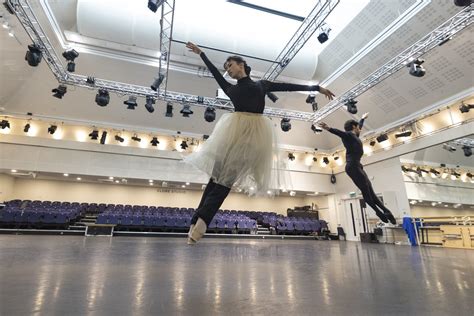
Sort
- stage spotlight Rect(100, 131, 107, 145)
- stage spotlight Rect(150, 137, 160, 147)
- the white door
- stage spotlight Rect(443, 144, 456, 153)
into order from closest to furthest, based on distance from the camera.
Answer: stage spotlight Rect(443, 144, 456, 153)
stage spotlight Rect(100, 131, 107, 145)
the white door
stage spotlight Rect(150, 137, 160, 147)

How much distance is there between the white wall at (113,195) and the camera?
12656 millimetres

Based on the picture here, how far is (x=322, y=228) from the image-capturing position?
13.8 meters

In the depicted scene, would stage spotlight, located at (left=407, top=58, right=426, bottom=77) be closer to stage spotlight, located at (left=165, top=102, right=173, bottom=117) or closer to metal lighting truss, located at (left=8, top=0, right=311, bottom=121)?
metal lighting truss, located at (left=8, top=0, right=311, bottom=121)

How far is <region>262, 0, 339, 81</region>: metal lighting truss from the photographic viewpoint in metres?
5.91

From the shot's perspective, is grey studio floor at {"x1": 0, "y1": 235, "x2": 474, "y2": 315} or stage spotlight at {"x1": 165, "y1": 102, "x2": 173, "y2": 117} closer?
grey studio floor at {"x1": 0, "y1": 235, "x2": 474, "y2": 315}

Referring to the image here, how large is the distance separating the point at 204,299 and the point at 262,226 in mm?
12456

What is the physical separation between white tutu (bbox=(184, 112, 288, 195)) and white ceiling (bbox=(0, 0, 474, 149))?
286 inches

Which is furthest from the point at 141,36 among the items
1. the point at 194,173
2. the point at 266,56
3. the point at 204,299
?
the point at 204,299

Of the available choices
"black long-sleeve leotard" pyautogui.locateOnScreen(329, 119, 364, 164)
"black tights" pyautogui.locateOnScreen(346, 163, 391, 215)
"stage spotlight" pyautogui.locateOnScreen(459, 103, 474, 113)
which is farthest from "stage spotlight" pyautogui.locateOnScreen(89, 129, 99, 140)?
"stage spotlight" pyautogui.locateOnScreen(459, 103, 474, 113)

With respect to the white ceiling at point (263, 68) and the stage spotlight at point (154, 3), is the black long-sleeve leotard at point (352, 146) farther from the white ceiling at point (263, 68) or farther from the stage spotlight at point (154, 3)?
the white ceiling at point (263, 68)

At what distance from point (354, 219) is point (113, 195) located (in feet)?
40.8

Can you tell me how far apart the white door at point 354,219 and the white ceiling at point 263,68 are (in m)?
4.16

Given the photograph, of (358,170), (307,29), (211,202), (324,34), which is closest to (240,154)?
(211,202)

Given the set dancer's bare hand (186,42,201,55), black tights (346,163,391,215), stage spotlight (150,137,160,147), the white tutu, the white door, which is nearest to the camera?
the white tutu
